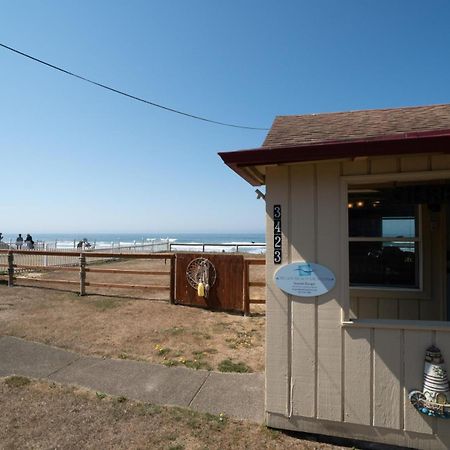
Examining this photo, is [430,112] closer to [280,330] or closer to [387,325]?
[387,325]

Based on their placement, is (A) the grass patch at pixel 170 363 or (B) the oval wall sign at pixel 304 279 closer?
(B) the oval wall sign at pixel 304 279

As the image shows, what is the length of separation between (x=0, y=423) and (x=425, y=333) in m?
4.39

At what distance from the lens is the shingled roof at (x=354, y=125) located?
388 cm

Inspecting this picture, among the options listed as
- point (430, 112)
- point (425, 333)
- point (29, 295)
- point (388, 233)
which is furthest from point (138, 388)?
point (29, 295)

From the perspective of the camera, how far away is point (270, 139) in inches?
167

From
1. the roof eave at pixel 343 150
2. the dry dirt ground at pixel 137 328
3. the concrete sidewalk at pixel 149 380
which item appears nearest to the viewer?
the roof eave at pixel 343 150

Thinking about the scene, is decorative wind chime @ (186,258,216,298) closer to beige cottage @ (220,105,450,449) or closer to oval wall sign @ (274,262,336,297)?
beige cottage @ (220,105,450,449)

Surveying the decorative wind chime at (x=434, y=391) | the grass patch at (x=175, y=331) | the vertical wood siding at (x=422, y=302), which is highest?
the vertical wood siding at (x=422, y=302)

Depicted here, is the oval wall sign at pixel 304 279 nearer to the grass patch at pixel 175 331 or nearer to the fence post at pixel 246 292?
the grass patch at pixel 175 331

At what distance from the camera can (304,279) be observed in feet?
12.0

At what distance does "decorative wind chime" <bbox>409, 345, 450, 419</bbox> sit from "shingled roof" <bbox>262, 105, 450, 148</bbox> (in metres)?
2.14

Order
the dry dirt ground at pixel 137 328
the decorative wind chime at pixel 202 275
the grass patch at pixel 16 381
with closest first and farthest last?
the grass patch at pixel 16 381 → the dry dirt ground at pixel 137 328 → the decorative wind chime at pixel 202 275

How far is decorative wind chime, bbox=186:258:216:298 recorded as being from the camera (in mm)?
8758

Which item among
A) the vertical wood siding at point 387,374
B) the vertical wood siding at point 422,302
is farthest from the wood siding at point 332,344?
the vertical wood siding at point 422,302
